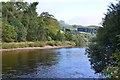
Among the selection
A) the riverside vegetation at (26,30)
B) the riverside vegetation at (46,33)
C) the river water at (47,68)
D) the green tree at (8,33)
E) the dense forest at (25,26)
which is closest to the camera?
the riverside vegetation at (46,33)

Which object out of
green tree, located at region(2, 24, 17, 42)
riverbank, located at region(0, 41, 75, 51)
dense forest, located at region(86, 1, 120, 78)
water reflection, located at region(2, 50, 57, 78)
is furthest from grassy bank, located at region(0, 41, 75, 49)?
dense forest, located at region(86, 1, 120, 78)

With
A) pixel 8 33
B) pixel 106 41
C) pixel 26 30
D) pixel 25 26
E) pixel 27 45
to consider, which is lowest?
pixel 27 45

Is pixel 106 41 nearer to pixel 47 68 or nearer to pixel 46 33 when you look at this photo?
pixel 47 68

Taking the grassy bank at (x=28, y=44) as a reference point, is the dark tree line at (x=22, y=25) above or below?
above

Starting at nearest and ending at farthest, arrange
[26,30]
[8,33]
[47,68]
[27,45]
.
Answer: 1. [47,68]
2. [8,33]
3. [27,45]
4. [26,30]

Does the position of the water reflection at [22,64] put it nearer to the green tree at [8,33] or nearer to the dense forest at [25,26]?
the dense forest at [25,26]

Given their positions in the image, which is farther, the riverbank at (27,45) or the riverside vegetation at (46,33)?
the riverbank at (27,45)

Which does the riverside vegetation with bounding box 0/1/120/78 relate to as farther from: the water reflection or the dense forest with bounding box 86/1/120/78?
the water reflection

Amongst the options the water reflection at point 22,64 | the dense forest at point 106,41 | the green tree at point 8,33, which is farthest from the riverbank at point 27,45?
the dense forest at point 106,41

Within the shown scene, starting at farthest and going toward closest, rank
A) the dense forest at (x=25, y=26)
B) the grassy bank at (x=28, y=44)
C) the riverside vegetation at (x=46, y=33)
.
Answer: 1. the dense forest at (x=25, y=26)
2. the grassy bank at (x=28, y=44)
3. the riverside vegetation at (x=46, y=33)

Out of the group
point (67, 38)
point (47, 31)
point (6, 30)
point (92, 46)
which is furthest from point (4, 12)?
point (92, 46)

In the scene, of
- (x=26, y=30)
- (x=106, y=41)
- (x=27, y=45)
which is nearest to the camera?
(x=106, y=41)

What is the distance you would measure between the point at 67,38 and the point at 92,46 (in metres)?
95.7

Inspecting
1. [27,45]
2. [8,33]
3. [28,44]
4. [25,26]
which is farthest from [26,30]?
[8,33]
